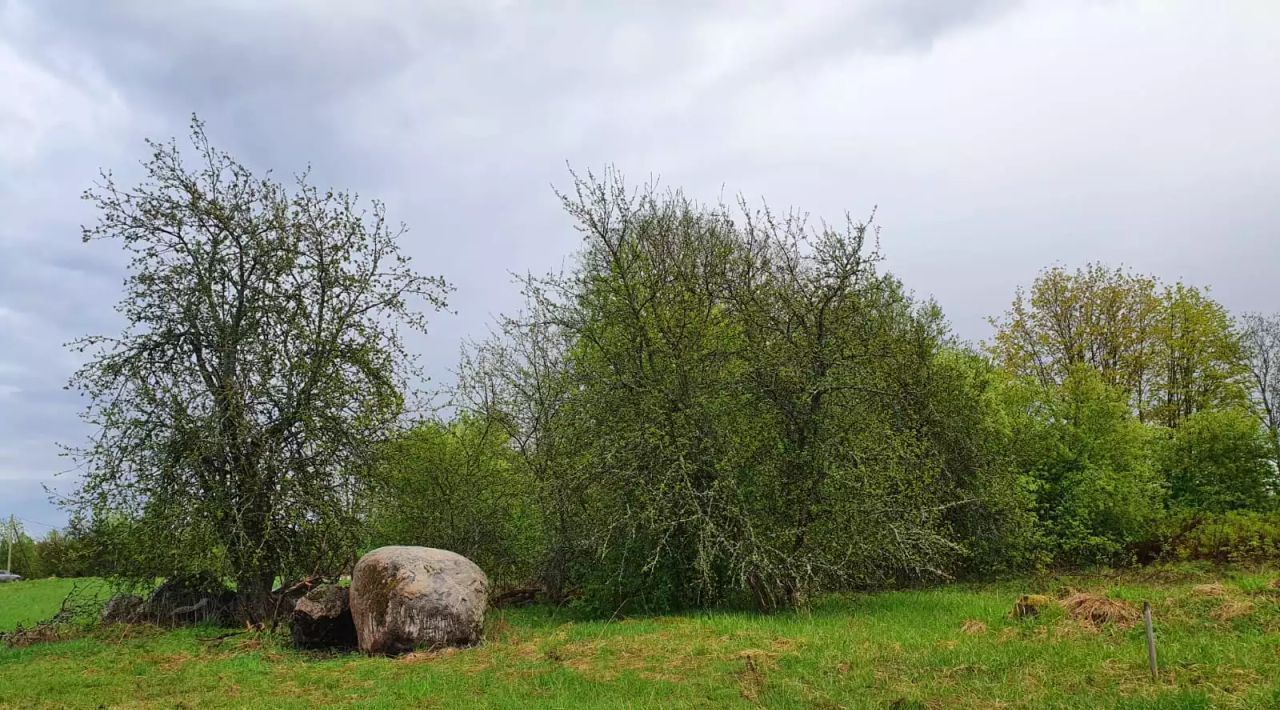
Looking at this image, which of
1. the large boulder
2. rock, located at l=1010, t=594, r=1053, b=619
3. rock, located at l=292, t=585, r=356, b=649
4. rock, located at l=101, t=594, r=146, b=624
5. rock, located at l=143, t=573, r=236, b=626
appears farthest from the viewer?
rock, located at l=143, t=573, r=236, b=626

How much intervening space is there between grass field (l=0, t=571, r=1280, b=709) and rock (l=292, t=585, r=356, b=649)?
388 millimetres

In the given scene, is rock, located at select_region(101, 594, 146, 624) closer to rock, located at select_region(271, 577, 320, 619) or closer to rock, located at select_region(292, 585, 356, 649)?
rock, located at select_region(271, 577, 320, 619)

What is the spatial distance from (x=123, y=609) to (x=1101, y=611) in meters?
17.5

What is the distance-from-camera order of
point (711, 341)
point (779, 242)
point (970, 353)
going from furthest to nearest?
point (970, 353)
point (779, 242)
point (711, 341)

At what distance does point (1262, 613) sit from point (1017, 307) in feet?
91.3

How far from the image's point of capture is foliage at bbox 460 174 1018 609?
1330cm

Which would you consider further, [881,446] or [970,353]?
[970,353]

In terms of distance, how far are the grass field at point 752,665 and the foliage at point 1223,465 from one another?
13.5 m

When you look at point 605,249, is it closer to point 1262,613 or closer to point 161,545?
point 161,545

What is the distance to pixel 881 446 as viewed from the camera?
13445 millimetres

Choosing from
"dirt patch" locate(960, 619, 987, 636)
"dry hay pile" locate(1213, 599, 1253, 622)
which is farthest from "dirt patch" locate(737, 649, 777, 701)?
"dry hay pile" locate(1213, 599, 1253, 622)

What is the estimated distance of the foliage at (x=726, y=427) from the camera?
13297mm

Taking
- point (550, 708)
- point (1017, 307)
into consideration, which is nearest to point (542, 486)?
point (550, 708)

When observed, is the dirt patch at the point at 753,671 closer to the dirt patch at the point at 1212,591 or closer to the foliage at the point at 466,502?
the dirt patch at the point at 1212,591
